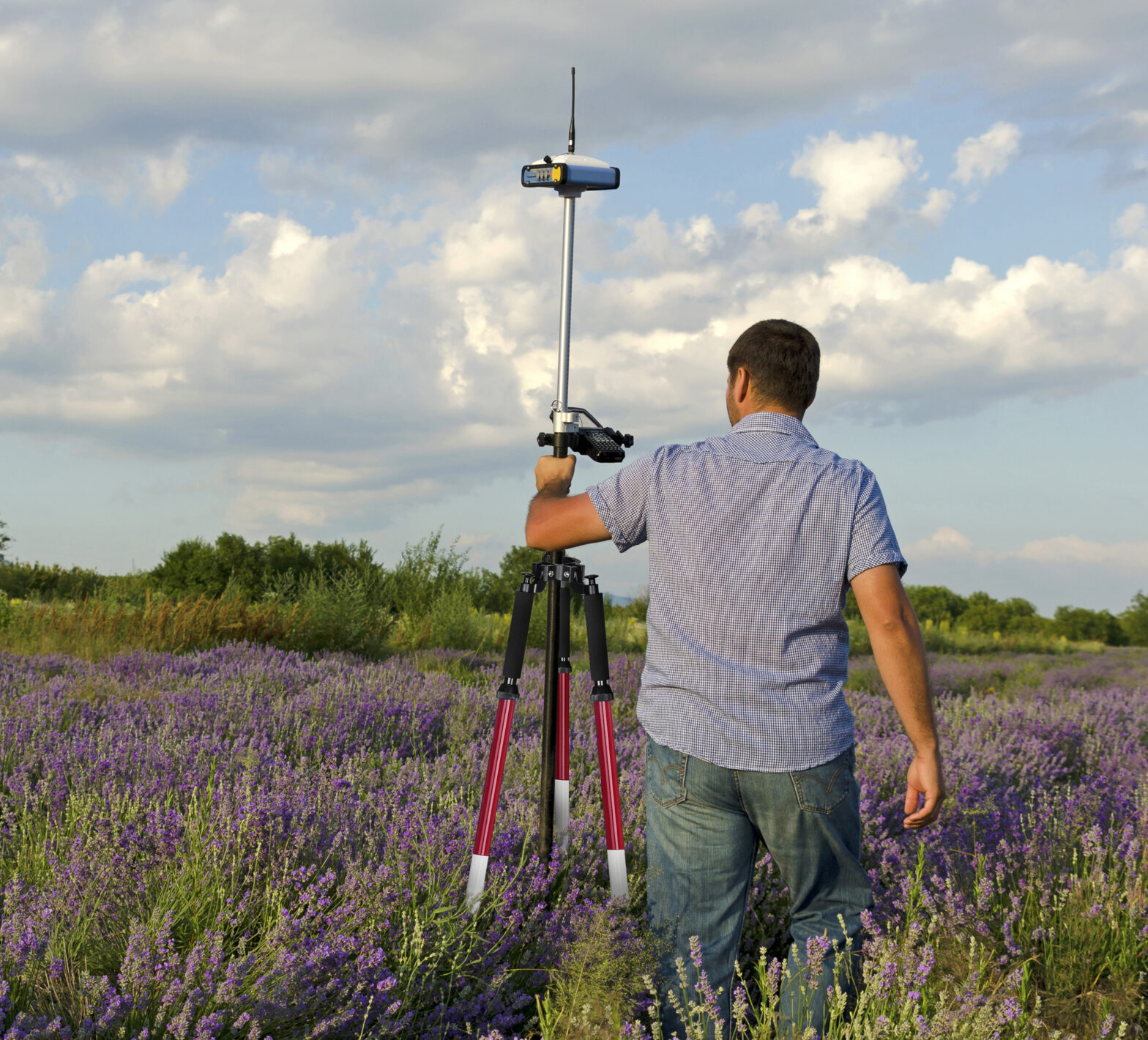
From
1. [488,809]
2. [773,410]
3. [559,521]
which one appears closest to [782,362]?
[773,410]

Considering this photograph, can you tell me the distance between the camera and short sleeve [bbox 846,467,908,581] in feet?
9.19

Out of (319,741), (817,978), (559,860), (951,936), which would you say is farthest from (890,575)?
(319,741)

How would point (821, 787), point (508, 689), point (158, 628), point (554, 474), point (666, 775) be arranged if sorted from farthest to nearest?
point (158, 628)
point (508, 689)
point (554, 474)
point (666, 775)
point (821, 787)

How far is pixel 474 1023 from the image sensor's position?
2.99 meters

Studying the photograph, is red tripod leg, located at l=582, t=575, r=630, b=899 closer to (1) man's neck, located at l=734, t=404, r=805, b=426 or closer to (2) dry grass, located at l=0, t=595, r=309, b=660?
(1) man's neck, located at l=734, t=404, r=805, b=426

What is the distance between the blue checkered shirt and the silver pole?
703 millimetres

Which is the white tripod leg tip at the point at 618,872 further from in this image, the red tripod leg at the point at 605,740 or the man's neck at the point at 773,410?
the man's neck at the point at 773,410

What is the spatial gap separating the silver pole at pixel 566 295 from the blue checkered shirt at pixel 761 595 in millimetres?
703

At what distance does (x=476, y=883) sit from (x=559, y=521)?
1.29 meters

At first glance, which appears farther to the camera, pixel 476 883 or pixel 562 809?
pixel 562 809

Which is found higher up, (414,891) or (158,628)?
(158,628)

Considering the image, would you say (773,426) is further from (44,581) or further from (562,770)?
(44,581)

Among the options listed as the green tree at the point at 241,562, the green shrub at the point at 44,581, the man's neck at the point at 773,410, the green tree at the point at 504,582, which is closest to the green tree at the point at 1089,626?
the green tree at the point at 504,582

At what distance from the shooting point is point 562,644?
134 inches
